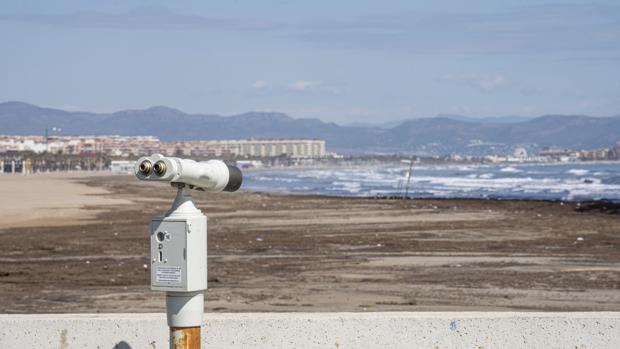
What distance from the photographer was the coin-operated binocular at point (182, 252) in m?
4.82

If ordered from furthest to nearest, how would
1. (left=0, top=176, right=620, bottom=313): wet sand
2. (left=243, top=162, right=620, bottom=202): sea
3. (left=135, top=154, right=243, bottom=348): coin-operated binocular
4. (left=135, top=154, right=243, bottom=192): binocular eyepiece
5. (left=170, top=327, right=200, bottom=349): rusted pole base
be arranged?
(left=243, top=162, right=620, bottom=202): sea
(left=0, top=176, right=620, bottom=313): wet sand
(left=170, top=327, right=200, bottom=349): rusted pole base
(left=135, top=154, right=243, bottom=348): coin-operated binocular
(left=135, top=154, right=243, bottom=192): binocular eyepiece

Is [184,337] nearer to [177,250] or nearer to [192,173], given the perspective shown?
[177,250]

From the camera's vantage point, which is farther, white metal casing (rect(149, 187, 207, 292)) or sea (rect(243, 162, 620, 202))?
sea (rect(243, 162, 620, 202))

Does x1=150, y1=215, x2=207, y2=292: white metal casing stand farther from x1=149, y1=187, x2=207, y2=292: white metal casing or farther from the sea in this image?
the sea

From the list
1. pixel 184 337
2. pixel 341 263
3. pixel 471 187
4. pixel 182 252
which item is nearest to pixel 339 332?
pixel 184 337

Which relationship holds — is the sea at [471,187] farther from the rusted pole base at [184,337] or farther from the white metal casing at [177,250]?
the white metal casing at [177,250]

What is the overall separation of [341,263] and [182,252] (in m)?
13.5

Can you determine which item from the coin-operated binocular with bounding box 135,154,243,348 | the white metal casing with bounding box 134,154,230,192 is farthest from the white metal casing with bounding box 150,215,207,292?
the white metal casing with bounding box 134,154,230,192

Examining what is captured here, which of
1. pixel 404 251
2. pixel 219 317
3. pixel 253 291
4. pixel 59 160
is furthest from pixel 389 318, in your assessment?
pixel 59 160

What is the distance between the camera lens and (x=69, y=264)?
1822 centimetres

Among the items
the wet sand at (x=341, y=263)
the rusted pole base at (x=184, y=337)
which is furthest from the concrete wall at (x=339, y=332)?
the wet sand at (x=341, y=263)

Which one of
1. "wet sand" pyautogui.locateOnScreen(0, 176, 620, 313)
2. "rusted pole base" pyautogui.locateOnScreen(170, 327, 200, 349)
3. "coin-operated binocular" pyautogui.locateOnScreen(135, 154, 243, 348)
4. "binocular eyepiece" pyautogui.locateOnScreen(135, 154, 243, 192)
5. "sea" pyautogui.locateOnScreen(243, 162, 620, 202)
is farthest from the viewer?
"sea" pyautogui.locateOnScreen(243, 162, 620, 202)

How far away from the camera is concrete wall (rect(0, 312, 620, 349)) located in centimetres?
606

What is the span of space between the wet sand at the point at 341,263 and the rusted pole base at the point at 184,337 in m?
7.38
